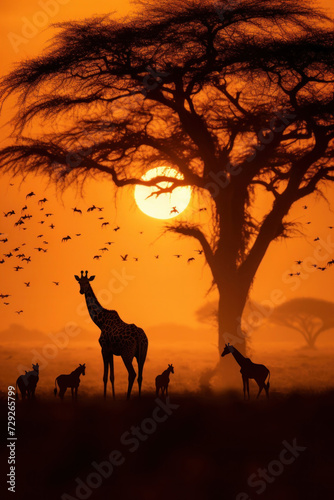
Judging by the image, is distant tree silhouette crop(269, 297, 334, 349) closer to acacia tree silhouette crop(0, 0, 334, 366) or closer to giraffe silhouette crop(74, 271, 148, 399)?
acacia tree silhouette crop(0, 0, 334, 366)

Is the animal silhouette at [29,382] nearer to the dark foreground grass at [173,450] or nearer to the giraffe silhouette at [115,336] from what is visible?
the dark foreground grass at [173,450]

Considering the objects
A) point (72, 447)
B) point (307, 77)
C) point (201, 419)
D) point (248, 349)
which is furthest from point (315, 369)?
point (72, 447)

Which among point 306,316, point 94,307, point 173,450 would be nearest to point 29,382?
point 94,307

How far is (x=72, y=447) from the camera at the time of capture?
42.3 ft

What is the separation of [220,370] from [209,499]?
1226 cm

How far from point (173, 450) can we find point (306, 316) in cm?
4646

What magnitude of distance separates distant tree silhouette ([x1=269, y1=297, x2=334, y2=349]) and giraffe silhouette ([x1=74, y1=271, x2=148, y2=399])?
1682 inches

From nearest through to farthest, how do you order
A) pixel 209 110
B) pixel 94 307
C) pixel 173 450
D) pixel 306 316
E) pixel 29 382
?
pixel 173 450 < pixel 29 382 < pixel 94 307 < pixel 209 110 < pixel 306 316

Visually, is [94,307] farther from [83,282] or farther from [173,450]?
[173,450]

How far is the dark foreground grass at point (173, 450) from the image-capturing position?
1134 centimetres

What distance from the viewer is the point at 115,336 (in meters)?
16.1

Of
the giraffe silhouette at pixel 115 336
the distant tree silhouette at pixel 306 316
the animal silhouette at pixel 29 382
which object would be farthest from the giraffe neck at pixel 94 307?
the distant tree silhouette at pixel 306 316

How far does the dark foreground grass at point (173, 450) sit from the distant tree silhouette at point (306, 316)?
4224 centimetres

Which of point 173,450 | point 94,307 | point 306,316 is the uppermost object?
point 306,316
